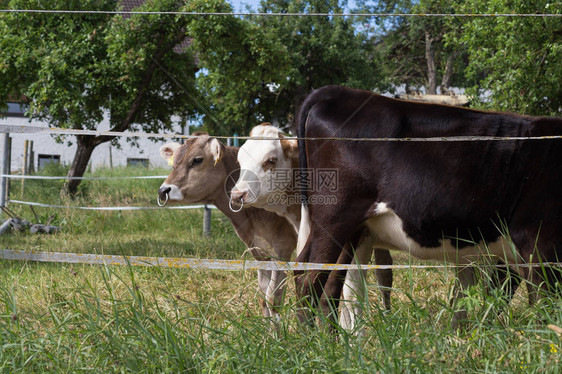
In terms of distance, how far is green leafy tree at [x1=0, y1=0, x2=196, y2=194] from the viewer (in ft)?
34.7

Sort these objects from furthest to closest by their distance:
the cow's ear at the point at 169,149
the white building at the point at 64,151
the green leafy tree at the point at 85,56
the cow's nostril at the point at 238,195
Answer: the white building at the point at 64,151 → the green leafy tree at the point at 85,56 → the cow's ear at the point at 169,149 → the cow's nostril at the point at 238,195

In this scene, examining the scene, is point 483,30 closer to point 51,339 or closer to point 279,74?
point 279,74

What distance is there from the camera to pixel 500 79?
7.98m

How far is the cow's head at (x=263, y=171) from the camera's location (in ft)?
14.9

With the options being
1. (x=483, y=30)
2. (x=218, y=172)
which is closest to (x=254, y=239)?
(x=218, y=172)

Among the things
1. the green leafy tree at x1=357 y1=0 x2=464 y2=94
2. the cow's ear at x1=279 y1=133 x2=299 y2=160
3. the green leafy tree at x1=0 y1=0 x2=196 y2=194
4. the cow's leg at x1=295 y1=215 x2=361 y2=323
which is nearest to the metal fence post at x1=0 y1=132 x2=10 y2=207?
the green leafy tree at x1=0 y1=0 x2=196 y2=194

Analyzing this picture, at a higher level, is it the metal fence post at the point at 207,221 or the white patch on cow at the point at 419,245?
the white patch on cow at the point at 419,245

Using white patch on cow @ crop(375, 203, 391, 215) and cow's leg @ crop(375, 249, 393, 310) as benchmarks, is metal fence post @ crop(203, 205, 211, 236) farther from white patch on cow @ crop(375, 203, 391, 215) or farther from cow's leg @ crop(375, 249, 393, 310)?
white patch on cow @ crop(375, 203, 391, 215)

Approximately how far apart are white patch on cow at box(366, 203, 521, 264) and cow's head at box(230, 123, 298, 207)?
1.15 m

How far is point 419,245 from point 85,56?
29.5 ft

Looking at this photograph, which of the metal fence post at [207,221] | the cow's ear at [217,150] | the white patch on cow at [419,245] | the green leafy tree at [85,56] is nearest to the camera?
the white patch on cow at [419,245]

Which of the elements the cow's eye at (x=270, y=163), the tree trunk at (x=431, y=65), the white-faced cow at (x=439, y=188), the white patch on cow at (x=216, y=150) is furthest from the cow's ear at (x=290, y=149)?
the tree trunk at (x=431, y=65)

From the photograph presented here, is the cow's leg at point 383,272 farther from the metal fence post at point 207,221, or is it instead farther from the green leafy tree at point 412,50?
the green leafy tree at point 412,50

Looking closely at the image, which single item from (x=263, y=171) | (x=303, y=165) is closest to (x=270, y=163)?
(x=263, y=171)
